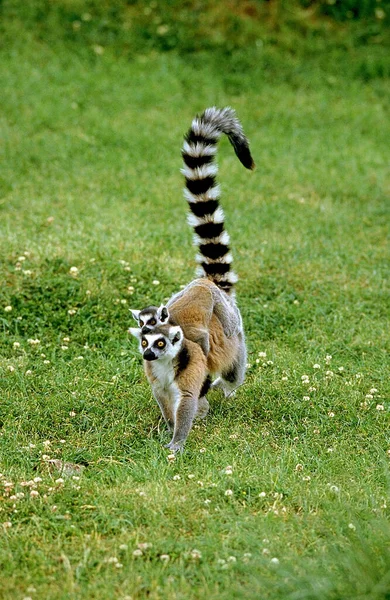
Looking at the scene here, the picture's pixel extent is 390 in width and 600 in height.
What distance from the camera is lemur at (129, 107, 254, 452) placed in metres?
6.23

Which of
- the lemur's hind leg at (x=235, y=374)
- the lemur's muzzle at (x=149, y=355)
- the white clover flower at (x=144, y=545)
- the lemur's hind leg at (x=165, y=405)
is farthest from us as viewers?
the lemur's hind leg at (x=235, y=374)

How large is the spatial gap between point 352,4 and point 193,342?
12.8 meters

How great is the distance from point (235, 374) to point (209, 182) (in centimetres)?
156

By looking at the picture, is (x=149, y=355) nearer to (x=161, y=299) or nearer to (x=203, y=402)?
(x=203, y=402)

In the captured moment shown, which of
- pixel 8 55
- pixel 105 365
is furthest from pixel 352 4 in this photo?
pixel 105 365

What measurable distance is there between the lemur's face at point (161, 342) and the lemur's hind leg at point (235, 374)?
2.68ft

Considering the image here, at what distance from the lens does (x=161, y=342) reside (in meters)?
6.12

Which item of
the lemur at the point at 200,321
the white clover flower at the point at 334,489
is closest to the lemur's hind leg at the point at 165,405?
the lemur at the point at 200,321

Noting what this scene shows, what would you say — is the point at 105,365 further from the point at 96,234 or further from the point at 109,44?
the point at 109,44

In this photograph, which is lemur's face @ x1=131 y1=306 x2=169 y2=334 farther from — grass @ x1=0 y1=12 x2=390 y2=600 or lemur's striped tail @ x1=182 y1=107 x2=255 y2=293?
lemur's striped tail @ x1=182 y1=107 x2=255 y2=293

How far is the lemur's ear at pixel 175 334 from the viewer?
6.20m

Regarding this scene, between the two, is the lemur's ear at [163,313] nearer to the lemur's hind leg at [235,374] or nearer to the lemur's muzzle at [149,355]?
the lemur's muzzle at [149,355]

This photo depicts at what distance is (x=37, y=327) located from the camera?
831 centimetres

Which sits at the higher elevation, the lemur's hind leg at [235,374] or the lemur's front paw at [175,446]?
the lemur's hind leg at [235,374]
